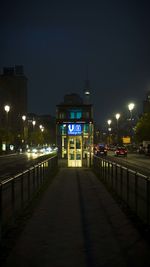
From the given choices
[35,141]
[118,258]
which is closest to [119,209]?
[118,258]

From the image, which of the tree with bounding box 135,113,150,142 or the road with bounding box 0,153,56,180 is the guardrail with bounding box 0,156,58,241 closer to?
the road with bounding box 0,153,56,180

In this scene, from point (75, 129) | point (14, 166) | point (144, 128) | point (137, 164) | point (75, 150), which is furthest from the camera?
point (144, 128)

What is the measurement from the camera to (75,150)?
43094mm

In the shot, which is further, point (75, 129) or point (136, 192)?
point (75, 129)

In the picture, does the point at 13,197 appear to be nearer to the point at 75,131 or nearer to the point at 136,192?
the point at 136,192

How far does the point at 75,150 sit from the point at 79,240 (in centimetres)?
3207

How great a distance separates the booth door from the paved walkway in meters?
25.0

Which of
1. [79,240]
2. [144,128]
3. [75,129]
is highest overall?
→ [144,128]

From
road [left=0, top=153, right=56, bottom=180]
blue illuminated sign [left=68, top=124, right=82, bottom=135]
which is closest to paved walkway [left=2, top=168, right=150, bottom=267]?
road [left=0, top=153, right=56, bottom=180]

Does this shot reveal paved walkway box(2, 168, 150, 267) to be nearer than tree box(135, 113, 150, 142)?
Yes

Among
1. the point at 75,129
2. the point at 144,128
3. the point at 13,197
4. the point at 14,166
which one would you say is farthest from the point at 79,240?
the point at 144,128

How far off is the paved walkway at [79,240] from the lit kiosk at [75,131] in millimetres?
23669

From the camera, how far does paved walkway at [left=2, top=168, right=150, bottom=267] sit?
912cm

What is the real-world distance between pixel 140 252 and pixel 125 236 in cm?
169
